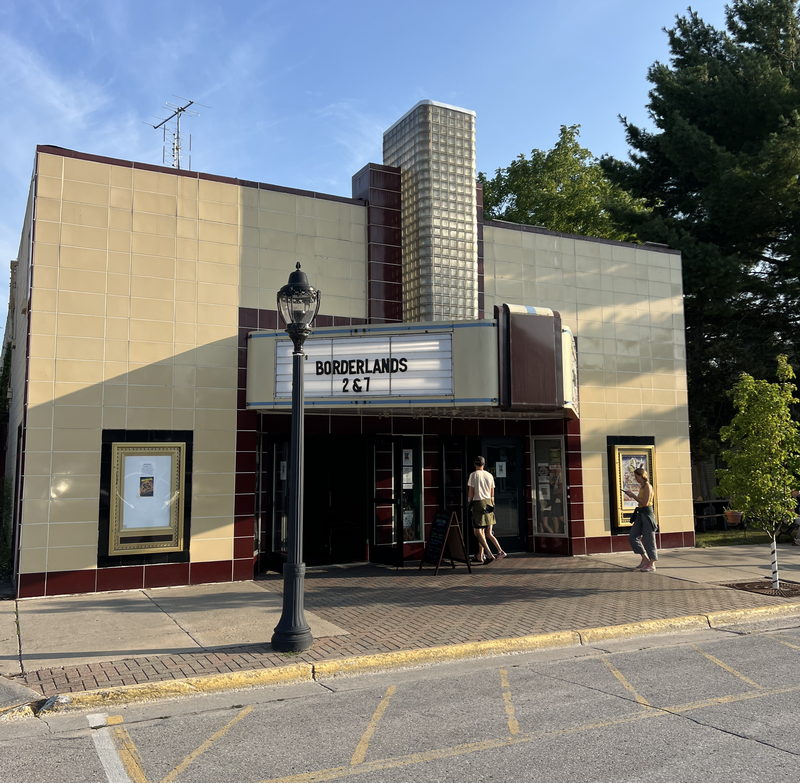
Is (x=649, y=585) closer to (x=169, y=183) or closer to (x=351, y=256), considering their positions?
(x=351, y=256)

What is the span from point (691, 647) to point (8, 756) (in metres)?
7.28

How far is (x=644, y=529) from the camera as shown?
1364 cm

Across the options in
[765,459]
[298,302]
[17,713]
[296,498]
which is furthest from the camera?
[765,459]

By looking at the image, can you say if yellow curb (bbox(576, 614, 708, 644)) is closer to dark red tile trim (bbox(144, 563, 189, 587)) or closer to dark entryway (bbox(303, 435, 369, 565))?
dark entryway (bbox(303, 435, 369, 565))

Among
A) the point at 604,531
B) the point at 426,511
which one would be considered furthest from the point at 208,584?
the point at 604,531

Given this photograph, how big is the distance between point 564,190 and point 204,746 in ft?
108

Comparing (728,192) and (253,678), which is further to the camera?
(728,192)

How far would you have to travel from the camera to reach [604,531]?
52.1ft

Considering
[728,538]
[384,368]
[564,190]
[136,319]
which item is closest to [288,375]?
[384,368]

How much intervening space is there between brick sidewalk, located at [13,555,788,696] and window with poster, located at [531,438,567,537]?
121 cm

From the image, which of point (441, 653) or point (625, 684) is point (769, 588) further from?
point (441, 653)

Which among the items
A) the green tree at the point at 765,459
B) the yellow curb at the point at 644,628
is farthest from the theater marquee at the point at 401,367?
the green tree at the point at 765,459

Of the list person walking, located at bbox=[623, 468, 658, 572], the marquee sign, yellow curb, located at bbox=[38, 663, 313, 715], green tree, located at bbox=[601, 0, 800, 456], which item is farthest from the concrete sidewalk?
green tree, located at bbox=[601, 0, 800, 456]

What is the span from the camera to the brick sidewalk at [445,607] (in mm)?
7371
